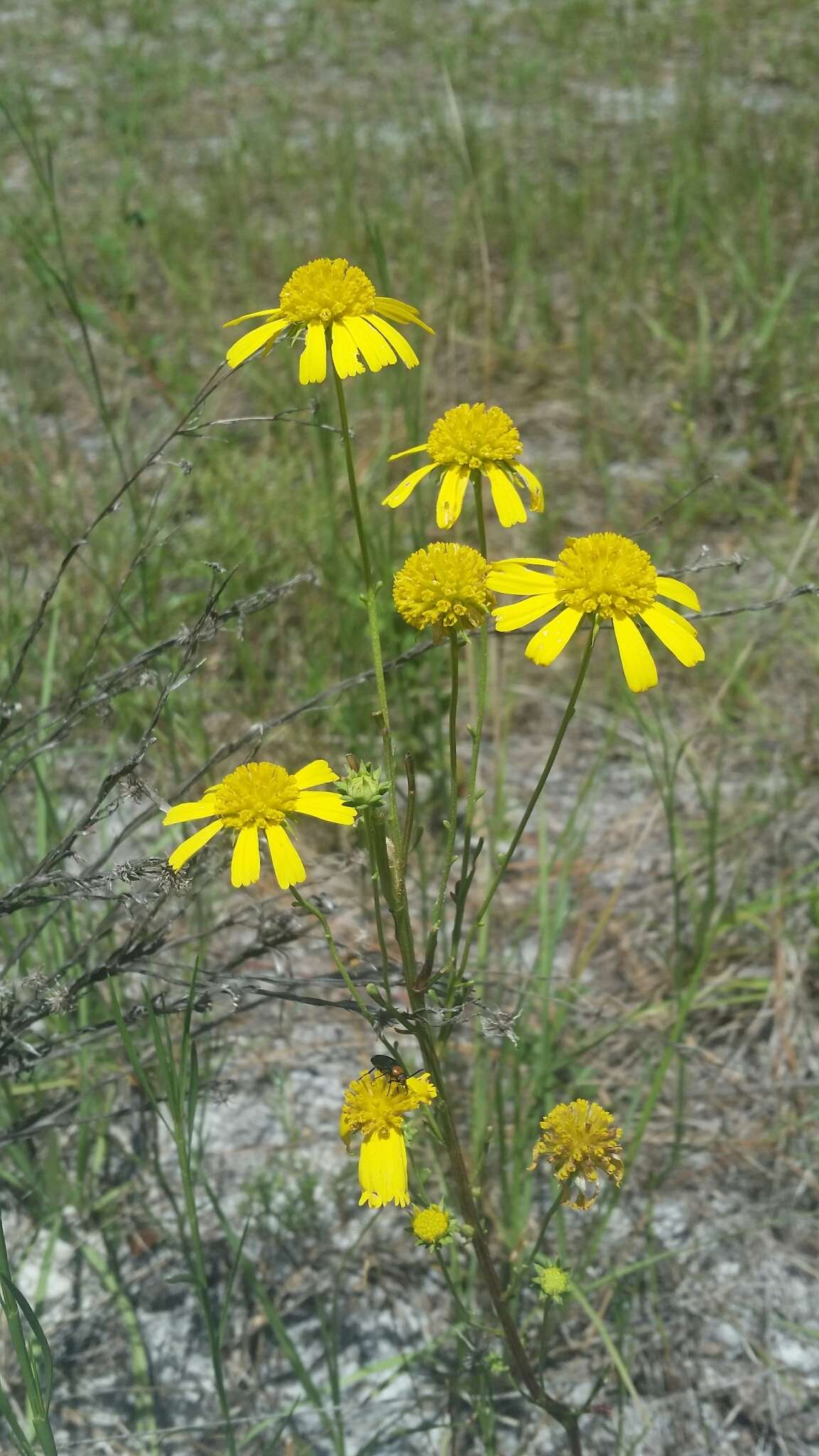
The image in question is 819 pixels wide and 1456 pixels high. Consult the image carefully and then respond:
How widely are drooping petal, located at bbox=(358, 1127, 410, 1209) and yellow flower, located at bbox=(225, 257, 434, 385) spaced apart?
0.66 metres

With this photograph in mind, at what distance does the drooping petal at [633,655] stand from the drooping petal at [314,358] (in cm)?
33

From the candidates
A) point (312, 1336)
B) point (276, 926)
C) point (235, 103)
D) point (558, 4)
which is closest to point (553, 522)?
point (276, 926)

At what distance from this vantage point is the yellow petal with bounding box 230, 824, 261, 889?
0.85m

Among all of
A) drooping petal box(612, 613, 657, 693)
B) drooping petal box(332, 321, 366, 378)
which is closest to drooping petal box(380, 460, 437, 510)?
drooping petal box(332, 321, 366, 378)

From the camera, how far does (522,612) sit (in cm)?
90

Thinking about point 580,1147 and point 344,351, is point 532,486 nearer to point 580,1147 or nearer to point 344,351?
point 344,351

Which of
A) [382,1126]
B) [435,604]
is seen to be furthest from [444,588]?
[382,1126]

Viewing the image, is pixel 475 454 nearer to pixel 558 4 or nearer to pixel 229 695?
pixel 229 695

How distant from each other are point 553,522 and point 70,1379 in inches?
76.7

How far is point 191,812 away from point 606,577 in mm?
403

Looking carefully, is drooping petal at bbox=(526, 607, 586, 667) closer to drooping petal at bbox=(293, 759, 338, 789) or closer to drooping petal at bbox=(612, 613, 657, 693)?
drooping petal at bbox=(612, 613, 657, 693)

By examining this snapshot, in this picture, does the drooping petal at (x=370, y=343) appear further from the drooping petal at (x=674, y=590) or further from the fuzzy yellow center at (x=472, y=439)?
the drooping petal at (x=674, y=590)

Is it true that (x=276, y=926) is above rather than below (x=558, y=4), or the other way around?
below

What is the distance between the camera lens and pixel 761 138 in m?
4.21
